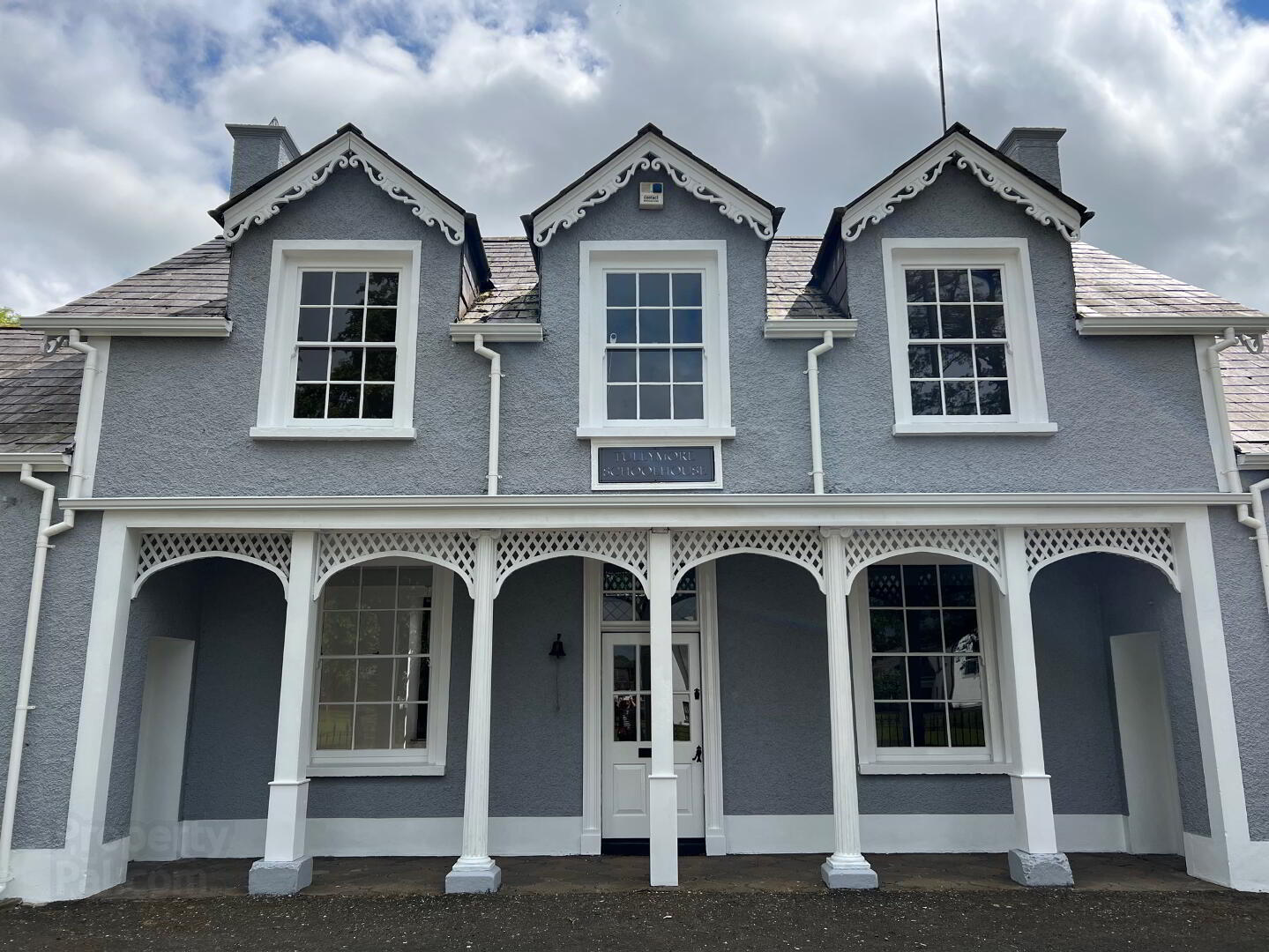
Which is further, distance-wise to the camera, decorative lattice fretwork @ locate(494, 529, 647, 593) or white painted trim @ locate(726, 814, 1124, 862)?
white painted trim @ locate(726, 814, 1124, 862)

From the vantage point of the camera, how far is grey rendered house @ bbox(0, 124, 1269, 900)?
8188 millimetres

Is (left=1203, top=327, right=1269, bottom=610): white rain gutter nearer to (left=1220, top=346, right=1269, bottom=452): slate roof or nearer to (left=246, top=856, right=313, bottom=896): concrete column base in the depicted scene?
(left=1220, top=346, right=1269, bottom=452): slate roof

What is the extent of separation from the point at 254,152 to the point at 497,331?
500 cm

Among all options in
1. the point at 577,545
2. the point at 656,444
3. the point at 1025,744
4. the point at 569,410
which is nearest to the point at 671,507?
the point at 656,444

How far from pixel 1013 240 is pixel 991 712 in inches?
196

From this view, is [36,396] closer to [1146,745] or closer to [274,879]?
[274,879]

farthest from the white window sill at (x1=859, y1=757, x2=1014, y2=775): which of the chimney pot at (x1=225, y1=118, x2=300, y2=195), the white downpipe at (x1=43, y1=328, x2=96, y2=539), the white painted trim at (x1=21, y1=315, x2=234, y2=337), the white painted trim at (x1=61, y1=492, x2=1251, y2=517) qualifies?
the chimney pot at (x1=225, y1=118, x2=300, y2=195)

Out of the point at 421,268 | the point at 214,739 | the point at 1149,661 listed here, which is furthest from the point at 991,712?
the point at 214,739

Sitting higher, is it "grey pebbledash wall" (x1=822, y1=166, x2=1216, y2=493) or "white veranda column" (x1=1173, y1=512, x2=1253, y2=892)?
"grey pebbledash wall" (x1=822, y1=166, x2=1216, y2=493)

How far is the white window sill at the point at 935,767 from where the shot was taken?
931 centimetres

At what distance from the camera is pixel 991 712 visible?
31.2 ft

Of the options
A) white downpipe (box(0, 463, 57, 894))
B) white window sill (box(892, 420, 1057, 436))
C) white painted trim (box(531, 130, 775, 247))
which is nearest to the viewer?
white downpipe (box(0, 463, 57, 894))

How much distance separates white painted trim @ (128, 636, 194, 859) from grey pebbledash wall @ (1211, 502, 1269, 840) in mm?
10337

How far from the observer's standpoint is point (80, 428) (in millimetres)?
8461
